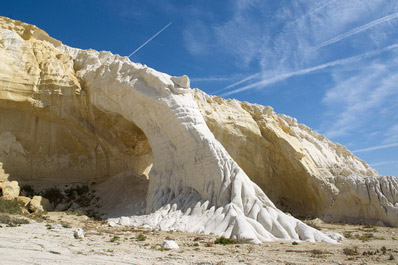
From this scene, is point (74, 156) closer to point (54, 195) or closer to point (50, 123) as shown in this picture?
point (50, 123)

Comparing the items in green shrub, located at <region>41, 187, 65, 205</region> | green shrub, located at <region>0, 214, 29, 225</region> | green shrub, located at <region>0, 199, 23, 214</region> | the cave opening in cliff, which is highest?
the cave opening in cliff

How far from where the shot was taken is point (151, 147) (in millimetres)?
16812

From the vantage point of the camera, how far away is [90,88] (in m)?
19.3

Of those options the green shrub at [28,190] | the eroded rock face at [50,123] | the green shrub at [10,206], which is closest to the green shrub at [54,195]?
the green shrub at [28,190]

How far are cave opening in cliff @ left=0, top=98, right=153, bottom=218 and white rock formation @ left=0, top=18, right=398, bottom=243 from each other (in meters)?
0.05

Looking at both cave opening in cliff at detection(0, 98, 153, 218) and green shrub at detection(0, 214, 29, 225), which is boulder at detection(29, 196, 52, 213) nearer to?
cave opening in cliff at detection(0, 98, 153, 218)

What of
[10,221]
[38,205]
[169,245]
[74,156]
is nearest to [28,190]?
[74,156]

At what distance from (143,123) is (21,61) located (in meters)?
7.39

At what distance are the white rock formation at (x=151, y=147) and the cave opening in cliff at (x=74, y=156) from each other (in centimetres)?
5

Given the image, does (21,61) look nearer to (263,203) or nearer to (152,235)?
(152,235)

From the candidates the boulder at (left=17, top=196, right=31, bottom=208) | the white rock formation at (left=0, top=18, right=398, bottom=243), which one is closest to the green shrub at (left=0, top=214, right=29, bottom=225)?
the boulder at (left=17, top=196, right=31, bottom=208)

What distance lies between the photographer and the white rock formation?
1305cm

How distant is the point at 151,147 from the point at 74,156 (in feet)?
18.7

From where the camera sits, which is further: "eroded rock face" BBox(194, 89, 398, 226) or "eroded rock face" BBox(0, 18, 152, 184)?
"eroded rock face" BBox(194, 89, 398, 226)
